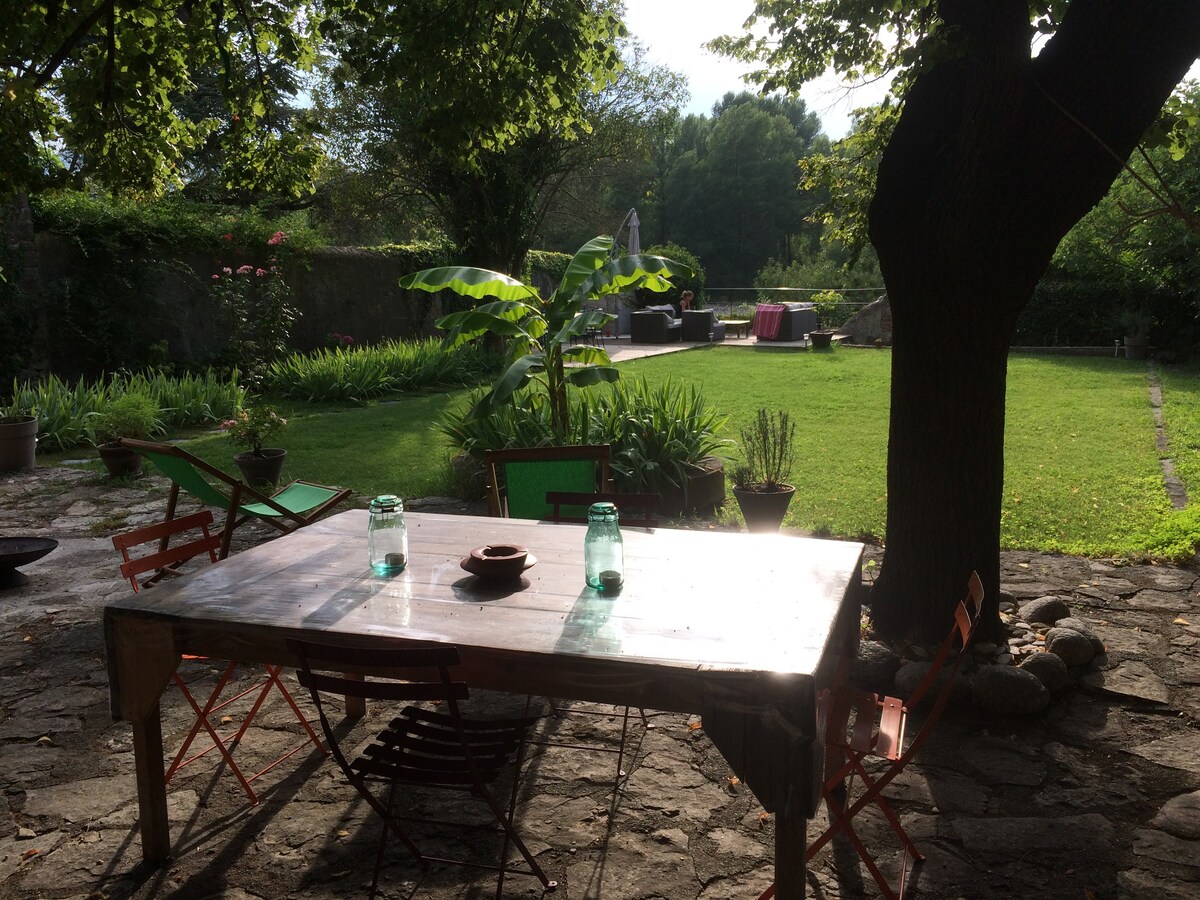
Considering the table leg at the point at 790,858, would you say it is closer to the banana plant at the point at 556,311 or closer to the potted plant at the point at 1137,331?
the banana plant at the point at 556,311

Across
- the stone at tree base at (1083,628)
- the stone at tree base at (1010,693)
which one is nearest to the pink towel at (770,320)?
the stone at tree base at (1083,628)

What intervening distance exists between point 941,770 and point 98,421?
31.7ft

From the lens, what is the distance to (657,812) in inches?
130

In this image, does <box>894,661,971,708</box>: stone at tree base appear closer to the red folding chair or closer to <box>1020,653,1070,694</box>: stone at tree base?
<box>1020,653,1070,694</box>: stone at tree base

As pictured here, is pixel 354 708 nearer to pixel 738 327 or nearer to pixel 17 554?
pixel 17 554

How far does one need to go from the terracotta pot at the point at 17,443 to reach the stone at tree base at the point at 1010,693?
9295 mm

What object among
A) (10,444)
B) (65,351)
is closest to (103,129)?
(10,444)

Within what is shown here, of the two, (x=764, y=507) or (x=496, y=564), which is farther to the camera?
(x=764, y=507)

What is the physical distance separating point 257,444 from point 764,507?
16.2 ft

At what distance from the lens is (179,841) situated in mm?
3172

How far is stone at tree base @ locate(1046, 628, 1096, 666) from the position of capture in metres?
4.32

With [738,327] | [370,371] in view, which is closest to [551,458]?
[370,371]

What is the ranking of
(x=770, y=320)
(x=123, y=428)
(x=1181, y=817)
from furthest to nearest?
(x=770, y=320), (x=123, y=428), (x=1181, y=817)

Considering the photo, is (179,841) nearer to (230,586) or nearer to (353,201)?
(230,586)
